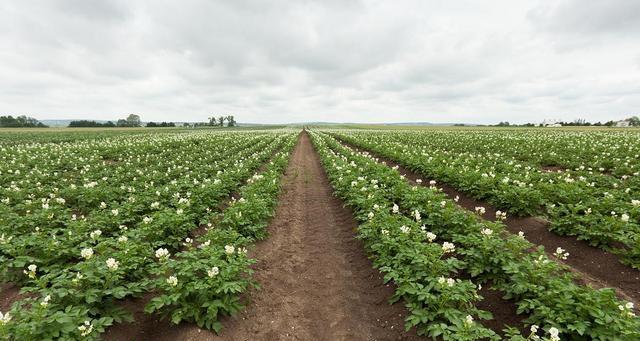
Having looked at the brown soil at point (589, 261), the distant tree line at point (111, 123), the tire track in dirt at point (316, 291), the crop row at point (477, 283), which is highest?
the distant tree line at point (111, 123)

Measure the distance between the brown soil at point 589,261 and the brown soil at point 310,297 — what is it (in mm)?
4042

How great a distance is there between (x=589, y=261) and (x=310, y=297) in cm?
615

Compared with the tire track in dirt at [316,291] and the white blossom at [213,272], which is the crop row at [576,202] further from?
the white blossom at [213,272]

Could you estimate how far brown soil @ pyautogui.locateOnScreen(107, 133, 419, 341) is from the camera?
4.75m

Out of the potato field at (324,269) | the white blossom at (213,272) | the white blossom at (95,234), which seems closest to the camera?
the potato field at (324,269)

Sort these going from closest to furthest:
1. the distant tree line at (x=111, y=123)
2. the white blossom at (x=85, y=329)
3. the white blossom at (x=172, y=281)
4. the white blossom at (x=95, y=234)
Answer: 1. the white blossom at (x=85, y=329)
2. the white blossom at (x=172, y=281)
3. the white blossom at (x=95, y=234)
4. the distant tree line at (x=111, y=123)

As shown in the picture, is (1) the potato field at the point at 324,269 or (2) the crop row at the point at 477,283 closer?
(2) the crop row at the point at 477,283

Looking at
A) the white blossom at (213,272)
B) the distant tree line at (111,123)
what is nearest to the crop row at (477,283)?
the white blossom at (213,272)

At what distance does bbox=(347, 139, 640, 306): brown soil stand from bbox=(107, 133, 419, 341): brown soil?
4.04 m

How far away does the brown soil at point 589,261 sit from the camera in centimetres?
571

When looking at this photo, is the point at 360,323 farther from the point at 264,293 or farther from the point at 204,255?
the point at 204,255

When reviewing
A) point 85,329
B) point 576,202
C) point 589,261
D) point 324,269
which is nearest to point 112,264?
point 85,329

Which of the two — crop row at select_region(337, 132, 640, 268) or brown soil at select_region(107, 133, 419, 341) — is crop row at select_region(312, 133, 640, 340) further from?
crop row at select_region(337, 132, 640, 268)

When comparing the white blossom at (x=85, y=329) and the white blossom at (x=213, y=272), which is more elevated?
the white blossom at (x=213, y=272)
